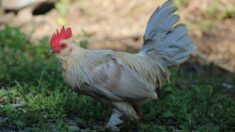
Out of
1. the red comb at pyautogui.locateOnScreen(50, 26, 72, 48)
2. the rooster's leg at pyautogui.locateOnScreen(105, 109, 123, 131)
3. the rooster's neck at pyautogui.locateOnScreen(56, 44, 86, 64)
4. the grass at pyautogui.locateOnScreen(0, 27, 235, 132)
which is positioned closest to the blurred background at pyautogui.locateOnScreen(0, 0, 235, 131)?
the grass at pyautogui.locateOnScreen(0, 27, 235, 132)

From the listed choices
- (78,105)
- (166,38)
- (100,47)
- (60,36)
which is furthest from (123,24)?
(60,36)

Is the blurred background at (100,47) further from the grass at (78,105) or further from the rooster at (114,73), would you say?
the rooster at (114,73)

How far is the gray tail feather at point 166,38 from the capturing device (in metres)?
6.16

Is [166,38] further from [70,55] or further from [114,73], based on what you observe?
[70,55]

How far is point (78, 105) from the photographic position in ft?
21.2

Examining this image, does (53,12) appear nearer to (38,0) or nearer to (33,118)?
(38,0)

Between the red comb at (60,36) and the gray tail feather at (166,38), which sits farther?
the gray tail feather at (166,38)

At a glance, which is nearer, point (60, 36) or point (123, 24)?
point (60, 36)

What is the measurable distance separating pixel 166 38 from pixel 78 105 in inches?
46.6

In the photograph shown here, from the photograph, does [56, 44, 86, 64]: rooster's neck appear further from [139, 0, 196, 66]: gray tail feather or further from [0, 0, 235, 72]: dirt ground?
[0, 0, 235, 72]: dirt ground

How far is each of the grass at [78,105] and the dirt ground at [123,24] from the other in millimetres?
1901

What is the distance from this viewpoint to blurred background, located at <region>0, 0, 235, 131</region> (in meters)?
6.19

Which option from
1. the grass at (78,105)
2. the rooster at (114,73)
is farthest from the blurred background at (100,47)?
the rooster at (114,73)

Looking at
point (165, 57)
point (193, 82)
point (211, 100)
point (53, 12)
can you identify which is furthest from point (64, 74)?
point (53, 12)
